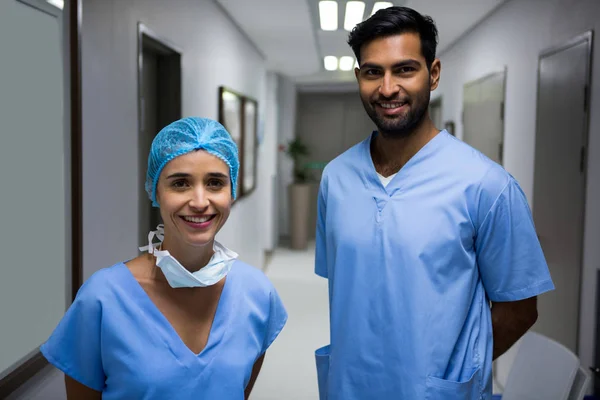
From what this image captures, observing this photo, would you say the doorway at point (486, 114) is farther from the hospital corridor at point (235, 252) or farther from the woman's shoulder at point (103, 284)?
the woman's shoulder at point (103, 284)

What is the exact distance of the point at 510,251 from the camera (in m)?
1.28

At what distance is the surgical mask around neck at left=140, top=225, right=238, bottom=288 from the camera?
1078 mm

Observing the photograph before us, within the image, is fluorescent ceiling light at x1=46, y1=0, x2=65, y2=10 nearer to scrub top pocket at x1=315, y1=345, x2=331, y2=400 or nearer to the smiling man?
the smiling man

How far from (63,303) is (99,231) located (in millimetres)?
343

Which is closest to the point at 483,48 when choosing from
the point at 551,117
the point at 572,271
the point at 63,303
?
the point at 551,117

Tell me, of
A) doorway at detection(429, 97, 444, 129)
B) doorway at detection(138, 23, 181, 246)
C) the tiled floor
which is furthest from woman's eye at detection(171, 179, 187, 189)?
doorway at detection(429, 97, 444, 129)

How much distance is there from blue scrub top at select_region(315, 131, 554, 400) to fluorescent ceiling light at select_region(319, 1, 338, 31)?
2.30m

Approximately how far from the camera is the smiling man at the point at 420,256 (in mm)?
1264

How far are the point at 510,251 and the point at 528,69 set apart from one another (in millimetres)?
2005

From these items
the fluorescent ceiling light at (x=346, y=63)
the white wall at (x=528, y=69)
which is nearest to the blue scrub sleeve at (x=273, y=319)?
the white wall at (x=528, y=69)

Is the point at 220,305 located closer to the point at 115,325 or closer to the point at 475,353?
the point at 115,325

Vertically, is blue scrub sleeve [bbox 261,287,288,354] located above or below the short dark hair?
below

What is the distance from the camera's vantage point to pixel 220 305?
3.78ft

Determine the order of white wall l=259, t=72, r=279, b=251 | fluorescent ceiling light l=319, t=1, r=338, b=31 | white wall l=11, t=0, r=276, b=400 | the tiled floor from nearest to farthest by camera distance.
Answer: white wall l=11, t=0, r=276, b=400, the tiled floor, fluorescent ceiling light l=319, t=1, r=338, b=31, white wall l=259, t=72, r=279, b=251
